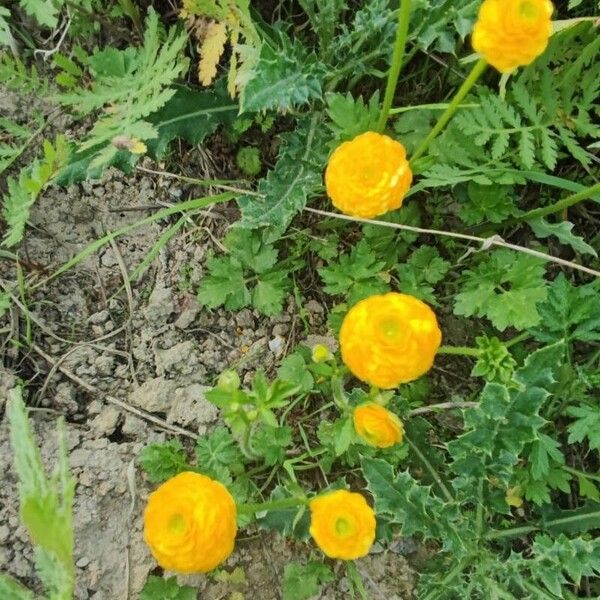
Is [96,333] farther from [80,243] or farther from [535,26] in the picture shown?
[535,26]

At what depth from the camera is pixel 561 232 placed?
6.64ft

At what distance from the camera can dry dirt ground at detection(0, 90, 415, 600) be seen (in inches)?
76.6

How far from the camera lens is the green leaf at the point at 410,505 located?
1.83 metres

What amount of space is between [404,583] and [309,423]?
488 millimetres

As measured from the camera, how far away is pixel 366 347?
143cm

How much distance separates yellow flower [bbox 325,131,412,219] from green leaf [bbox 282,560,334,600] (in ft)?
3.04

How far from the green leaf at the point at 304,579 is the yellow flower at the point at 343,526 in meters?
0.41

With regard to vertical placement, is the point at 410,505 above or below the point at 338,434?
below

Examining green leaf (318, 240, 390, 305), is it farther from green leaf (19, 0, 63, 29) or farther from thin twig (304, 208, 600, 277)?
green leaf (19, 0, 63, 29)

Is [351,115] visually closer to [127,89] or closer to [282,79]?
[282,79]

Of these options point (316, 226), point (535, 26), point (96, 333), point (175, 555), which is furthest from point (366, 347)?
point (96, 333)

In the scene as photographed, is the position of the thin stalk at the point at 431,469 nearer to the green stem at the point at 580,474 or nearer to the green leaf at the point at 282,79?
the green stem at the point at 580,474

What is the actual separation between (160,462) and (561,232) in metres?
1.21

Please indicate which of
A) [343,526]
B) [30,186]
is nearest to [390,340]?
[343,526]
